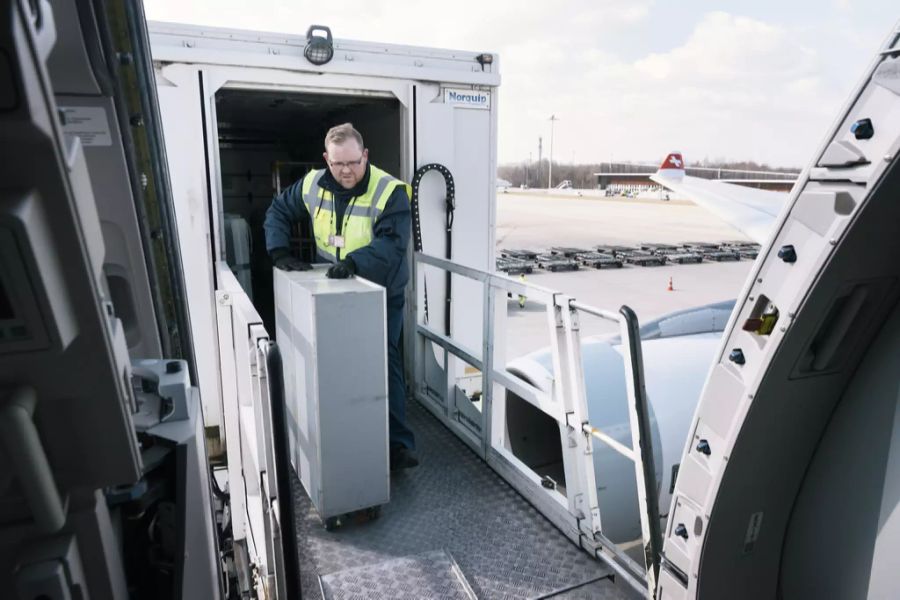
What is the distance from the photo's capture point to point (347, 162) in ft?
13.8

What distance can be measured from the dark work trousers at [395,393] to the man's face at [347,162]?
0.86 m

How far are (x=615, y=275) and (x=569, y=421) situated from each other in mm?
17814

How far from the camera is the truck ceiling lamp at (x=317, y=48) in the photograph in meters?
4.59

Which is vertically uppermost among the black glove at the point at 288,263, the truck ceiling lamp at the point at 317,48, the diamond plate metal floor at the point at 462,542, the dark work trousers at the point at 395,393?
the truck ceiling lamp at the point at 317,48

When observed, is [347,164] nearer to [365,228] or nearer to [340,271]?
[365,228]

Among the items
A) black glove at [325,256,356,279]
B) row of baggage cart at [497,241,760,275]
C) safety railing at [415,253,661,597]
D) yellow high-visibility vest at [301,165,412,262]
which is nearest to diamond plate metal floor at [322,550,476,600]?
safety railing at [415,253,661,597]

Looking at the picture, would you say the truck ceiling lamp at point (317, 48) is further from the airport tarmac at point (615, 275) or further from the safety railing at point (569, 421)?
the airport tarmac at point (615, 275)

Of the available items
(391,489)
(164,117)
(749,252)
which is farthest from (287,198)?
(749,252)

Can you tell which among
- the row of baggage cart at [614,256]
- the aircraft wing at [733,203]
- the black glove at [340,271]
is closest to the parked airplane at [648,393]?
the aircraft wing at [733,203]

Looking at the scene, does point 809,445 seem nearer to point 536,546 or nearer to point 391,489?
point 536,546

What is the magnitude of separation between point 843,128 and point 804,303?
44 centimetres

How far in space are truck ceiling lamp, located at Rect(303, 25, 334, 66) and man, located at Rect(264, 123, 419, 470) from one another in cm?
67

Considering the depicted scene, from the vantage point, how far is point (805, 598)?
6.61 feet

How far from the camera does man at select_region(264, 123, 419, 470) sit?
422cm
